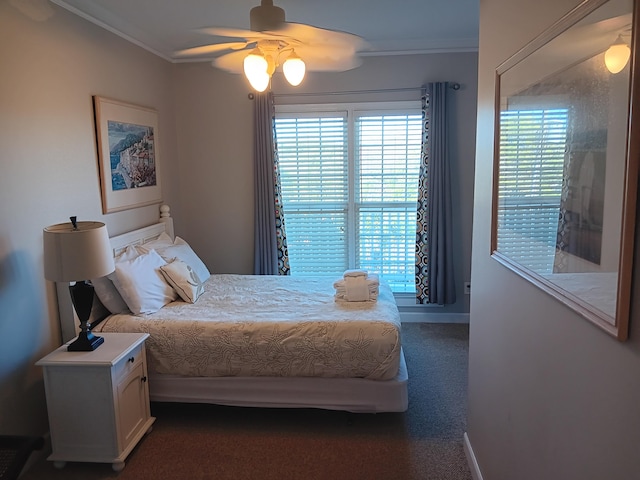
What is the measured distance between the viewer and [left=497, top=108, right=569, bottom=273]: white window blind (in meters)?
1.38

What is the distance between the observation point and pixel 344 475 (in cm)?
245

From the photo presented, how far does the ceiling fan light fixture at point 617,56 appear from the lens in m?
1.00

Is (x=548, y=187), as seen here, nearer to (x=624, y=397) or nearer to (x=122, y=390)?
(x=624, y=397)

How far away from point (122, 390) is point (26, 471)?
67 centimetres

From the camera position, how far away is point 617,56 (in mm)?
1037

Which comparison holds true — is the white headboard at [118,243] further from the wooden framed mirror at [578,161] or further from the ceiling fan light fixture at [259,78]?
the wooden framed mirror at [578,161]

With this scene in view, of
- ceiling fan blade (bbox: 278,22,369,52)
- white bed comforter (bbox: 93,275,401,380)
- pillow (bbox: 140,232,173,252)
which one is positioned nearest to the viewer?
ceiling fan blade (bbox: 278,22,369,52)

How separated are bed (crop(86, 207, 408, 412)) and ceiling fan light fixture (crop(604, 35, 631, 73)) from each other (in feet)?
6.54

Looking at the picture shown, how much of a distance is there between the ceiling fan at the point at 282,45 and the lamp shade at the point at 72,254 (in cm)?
122

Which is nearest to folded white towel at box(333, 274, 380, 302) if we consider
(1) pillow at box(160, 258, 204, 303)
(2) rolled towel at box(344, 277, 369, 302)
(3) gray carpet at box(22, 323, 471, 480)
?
(2) rolled towel at box(344, 277, 369, 302)

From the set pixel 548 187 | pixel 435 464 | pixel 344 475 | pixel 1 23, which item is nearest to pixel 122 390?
pixel 344 475

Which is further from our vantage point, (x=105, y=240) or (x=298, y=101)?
(x=298, y=101)

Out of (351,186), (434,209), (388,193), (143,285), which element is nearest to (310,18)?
(351,186)

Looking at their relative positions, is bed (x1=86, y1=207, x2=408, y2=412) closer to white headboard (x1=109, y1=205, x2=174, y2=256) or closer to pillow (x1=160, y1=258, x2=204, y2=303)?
pillow (x1=160, y1=258, x2=204, y2=303)
